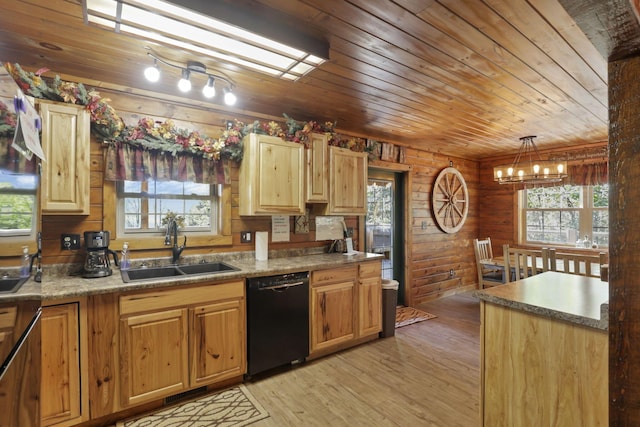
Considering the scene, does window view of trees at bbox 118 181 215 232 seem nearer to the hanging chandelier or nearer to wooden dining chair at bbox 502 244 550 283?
wooden dining chair at bbox 502 244 550 283

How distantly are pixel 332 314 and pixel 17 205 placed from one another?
102 inches

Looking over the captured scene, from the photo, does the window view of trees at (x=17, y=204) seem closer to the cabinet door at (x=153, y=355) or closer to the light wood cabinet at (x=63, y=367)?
the light wood cabinet at (x=63, y=367)

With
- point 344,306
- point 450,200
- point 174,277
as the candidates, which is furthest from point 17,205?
point 450,200

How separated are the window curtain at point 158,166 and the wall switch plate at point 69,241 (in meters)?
0.50

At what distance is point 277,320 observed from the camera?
8.86ft

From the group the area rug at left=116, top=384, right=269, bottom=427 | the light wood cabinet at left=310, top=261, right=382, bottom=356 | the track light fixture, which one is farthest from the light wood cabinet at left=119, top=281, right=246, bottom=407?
the track light fixture

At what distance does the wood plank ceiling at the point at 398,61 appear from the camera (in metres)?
1.67

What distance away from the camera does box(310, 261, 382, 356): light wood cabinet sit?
298 cm

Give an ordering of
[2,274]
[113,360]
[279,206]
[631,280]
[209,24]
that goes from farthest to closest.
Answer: [279,206] → [113,360] → [209,24] → [631,280] → [2,274]

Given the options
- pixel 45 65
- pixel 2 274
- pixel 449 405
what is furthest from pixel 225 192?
pixel 449 405

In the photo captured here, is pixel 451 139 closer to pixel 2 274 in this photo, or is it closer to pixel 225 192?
pixel 225 192

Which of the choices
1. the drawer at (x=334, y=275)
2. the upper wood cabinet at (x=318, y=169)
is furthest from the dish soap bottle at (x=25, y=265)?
the upper wood cabinet at (x=318, y=169)

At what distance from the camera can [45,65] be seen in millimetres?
2209

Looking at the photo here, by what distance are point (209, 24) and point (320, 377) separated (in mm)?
2678
